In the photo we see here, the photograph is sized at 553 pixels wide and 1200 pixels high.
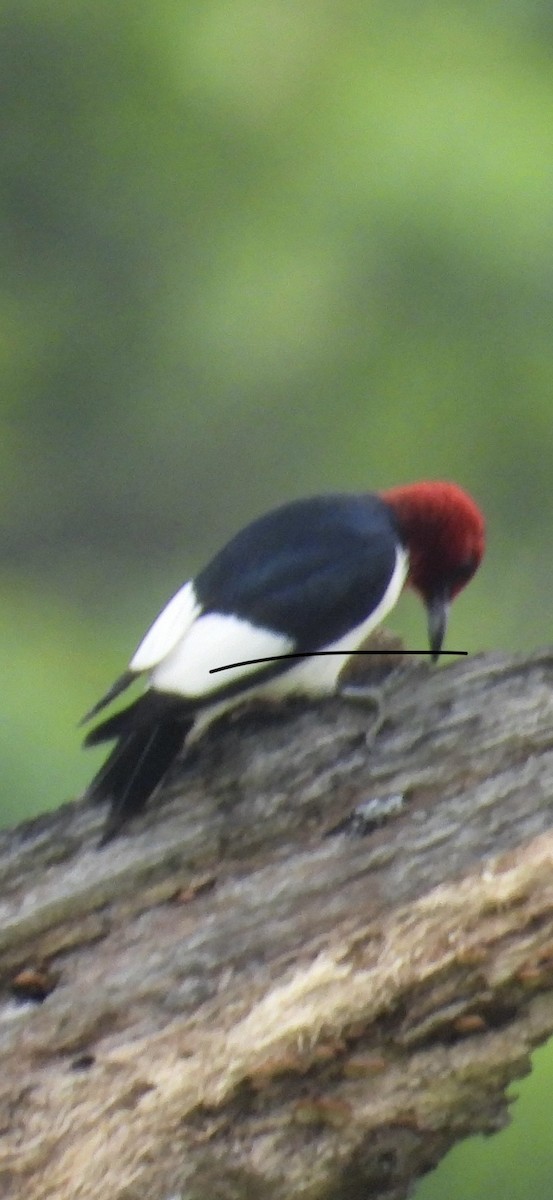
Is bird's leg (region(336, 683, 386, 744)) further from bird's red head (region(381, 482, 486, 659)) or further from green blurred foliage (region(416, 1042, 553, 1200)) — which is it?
green blurred foliage (region(416, 1042, 553, 1200))

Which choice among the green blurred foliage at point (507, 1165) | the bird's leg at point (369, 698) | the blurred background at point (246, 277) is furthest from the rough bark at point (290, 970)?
the blurred background at point (246, 277)

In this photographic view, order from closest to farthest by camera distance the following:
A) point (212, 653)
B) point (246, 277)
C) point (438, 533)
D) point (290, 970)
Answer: point (290, 970) < point (212, 653) < point (438, 533) < point (246, 277)

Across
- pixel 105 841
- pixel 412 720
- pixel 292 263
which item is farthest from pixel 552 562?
pixel 105 841

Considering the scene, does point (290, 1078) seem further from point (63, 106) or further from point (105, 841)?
point (63, 106)

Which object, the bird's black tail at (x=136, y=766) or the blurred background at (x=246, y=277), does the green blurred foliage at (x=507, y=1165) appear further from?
the blurred background at (x=246, y=277)

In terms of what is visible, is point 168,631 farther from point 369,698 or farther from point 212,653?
point 369,698

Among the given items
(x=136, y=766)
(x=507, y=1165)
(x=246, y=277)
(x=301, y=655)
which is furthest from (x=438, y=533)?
(x=246, y=277)
